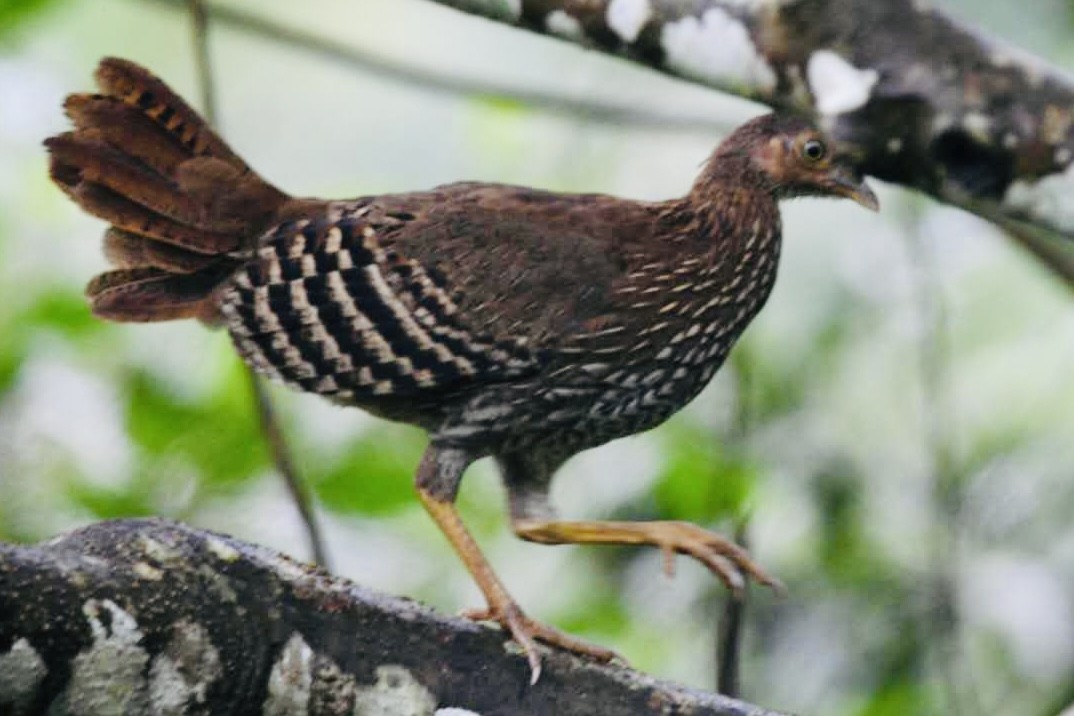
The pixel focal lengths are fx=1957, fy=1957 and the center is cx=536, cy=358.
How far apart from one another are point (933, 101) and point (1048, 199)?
0.27m

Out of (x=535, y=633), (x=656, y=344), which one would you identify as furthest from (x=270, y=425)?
(x=535, y=633)

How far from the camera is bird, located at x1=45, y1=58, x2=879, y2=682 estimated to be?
13.4 feet

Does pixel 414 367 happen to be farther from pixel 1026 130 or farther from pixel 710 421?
pixel 710 421

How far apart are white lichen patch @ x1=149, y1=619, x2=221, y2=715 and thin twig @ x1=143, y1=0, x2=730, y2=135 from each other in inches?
88.9

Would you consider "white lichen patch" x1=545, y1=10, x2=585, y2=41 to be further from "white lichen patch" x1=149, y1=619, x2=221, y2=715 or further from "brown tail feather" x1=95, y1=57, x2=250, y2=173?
"white lichen patch" x1=149, y1=619, x2=221, y2=715

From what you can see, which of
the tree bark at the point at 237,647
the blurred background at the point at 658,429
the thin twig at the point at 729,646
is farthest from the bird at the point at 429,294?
the blurred background at the point at 658,429

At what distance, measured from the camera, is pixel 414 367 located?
13.5ft

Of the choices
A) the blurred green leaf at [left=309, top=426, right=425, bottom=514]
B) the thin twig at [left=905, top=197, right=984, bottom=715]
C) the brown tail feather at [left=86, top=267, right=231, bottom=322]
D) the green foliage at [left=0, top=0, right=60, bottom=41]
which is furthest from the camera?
the green foliage at [left=0, top=0, right=60, bottom=41]

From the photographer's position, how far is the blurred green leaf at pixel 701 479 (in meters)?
5.37

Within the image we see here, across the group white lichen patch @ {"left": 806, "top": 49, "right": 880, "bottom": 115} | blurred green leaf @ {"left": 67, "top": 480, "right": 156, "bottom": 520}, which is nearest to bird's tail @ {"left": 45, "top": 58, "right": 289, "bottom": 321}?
blurred green leaf @ {"left": 67, "top": 480, "right": 156, "bottom": 520}

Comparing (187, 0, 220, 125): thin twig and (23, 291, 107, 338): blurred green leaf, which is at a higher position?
(187, 0, 220, 125): thin twig

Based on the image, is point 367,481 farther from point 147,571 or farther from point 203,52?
point 147,571

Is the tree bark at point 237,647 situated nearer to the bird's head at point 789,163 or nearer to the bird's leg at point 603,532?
the bird's leg at point 603,532

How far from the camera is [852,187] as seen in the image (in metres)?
4.42
